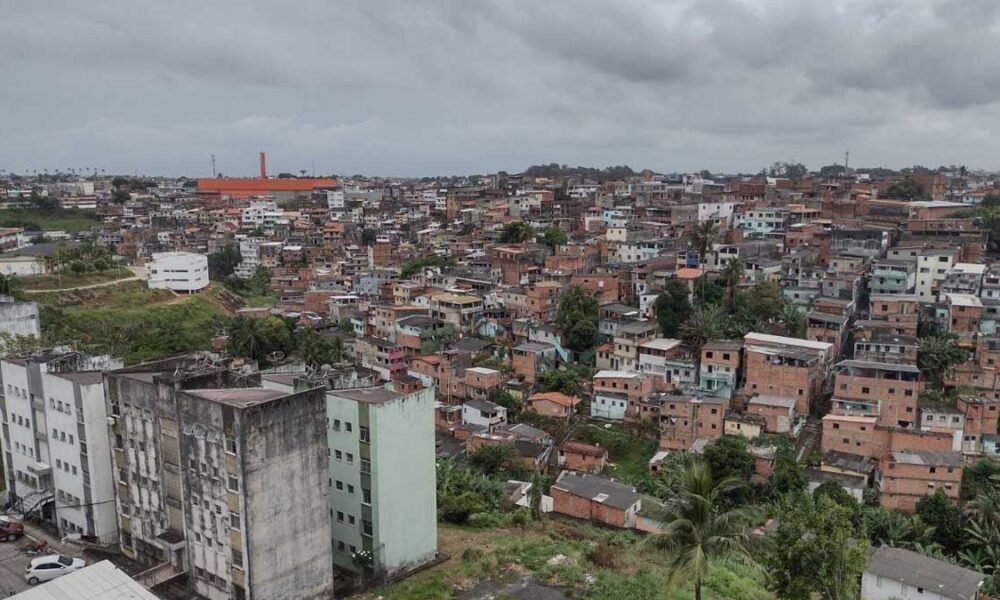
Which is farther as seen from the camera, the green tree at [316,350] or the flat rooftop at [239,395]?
the green tree at [316,350]

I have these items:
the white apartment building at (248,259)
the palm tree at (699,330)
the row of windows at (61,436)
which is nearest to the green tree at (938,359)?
the palm tree at (699,330)

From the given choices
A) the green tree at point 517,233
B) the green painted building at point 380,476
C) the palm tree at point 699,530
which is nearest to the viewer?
the palm tree at point 699,530

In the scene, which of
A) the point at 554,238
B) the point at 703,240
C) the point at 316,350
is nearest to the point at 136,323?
the point at 316,350

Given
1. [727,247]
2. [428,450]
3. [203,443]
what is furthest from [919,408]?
[203,443]


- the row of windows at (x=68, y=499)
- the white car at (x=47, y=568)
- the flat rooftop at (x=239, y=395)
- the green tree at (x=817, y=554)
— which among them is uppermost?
the flat rooftop at (x=239, y=395)

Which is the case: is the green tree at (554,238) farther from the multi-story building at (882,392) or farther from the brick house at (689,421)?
the multi-story building at (882,392)

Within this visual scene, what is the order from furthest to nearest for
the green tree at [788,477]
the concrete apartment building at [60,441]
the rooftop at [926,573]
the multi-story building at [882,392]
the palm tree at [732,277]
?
the palm tree at [732,277]
the multi-story building at [882,392]
the green tree at [788,477]
the rooftop at [926,573]
the concrete apartment building at [60,441]
